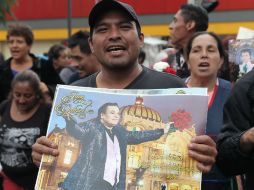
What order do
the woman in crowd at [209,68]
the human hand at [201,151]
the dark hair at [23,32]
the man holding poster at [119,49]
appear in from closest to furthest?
the human hand at [201,151]
the man holding poster at [119,49]
the woman in crowd at [209,68]
the dark hair at [23,32]

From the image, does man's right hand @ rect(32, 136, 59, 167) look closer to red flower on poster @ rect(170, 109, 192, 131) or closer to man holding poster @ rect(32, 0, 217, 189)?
man holding poster @ rect(32, 0, 217, 189)

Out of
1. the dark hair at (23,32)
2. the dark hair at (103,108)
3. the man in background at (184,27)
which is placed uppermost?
the dark hair at (23,32)

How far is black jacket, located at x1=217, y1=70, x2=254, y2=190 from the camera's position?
2562 millimetres

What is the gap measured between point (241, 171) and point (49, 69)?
12.4 feet

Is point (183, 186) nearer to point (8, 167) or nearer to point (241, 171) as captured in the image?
point (241, 171)

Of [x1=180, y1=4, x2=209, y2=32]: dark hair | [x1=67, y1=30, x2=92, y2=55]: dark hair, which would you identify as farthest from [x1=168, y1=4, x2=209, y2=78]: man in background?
[x1=67, y1=30, x2=92, y2=55]: dark hair

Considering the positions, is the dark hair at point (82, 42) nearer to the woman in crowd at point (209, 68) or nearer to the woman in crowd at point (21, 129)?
the woman in crowd at point (21, 129)

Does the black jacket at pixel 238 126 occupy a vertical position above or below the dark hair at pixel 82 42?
below

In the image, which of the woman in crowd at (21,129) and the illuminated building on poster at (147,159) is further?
A: the woman in crowd at (21,129)

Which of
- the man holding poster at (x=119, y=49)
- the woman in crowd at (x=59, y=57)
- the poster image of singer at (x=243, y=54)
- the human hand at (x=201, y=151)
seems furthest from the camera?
the woman in crowd at (x=59, y=57)

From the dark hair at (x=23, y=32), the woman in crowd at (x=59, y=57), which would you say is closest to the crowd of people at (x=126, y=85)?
the dark hair at (x=23, y=32)

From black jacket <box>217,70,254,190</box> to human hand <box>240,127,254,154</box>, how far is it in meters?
0.05

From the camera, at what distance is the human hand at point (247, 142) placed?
95.4 inches

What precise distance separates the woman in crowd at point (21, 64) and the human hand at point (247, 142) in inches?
147
